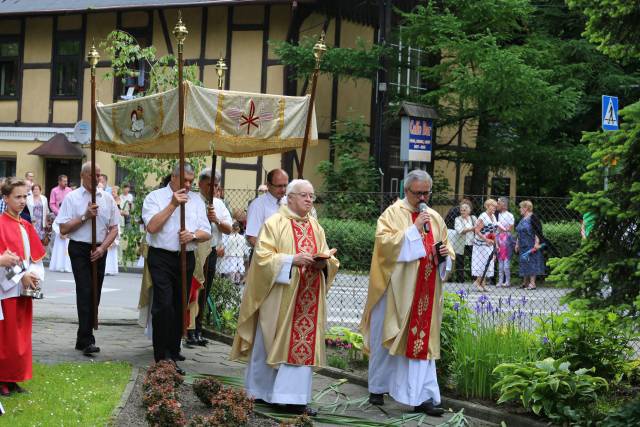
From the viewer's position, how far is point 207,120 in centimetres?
912

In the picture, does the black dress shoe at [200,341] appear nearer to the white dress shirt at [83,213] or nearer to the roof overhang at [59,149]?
the white dress shirt at [83,213]

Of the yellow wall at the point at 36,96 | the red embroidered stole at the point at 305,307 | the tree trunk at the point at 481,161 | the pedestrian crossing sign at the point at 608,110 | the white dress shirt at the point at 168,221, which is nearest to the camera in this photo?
the red embroidered stole at the point at 305,307

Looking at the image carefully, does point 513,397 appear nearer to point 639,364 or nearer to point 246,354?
point 639,364

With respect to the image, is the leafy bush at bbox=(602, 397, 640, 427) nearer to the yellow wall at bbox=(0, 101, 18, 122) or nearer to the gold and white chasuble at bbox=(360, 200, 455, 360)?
the gold and white chasuble at bbox=(360, 200, 455, 360)

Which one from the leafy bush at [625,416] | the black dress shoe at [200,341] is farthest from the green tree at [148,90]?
the leafy bush at [625,416]

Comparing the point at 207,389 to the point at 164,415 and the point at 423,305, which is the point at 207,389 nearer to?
the point at 164,415

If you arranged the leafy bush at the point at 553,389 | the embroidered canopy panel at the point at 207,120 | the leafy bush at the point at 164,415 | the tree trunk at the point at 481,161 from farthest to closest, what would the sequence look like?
1. the tree trunk at the point at 481,161
2. the embroidered canopy panel at the point at 207,120
3. the leafy bush at the point at 553,389
4. the leafy bush at the point at 164,415

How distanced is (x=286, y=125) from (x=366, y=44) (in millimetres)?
14033

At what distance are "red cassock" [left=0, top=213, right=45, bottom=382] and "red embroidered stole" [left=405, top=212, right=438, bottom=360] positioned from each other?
3.06m

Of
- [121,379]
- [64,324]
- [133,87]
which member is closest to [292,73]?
[133,87]

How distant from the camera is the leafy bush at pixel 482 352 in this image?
8320mm

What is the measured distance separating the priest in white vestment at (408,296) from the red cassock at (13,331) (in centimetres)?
284

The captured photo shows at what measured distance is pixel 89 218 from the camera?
978 cm

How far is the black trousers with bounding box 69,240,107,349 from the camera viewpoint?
974 cm
